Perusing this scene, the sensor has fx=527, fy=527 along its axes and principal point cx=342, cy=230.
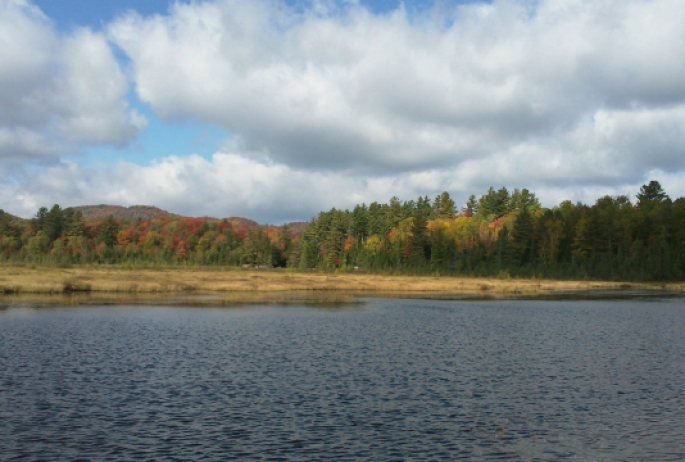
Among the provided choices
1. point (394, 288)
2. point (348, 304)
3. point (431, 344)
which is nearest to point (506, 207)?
point (394, 288)

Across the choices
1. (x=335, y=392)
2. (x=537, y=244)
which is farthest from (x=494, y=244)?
(x=335, y=392)

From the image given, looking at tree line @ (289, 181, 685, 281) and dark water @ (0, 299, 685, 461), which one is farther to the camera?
tree line @ (289, 181, 685, 281)

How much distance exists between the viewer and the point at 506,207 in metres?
192

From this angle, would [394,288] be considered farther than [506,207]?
No

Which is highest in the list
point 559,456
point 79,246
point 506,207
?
point 506,207

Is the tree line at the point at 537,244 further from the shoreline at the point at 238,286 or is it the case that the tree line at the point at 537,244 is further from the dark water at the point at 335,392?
the dark water at the point at 335,392

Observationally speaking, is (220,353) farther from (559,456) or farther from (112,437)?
(559,456)

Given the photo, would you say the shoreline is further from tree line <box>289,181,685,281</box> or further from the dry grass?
tree line <box>289,181,685,281</box>

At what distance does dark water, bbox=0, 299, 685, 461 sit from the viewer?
17047 millimetres

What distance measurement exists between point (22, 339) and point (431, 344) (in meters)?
27.4

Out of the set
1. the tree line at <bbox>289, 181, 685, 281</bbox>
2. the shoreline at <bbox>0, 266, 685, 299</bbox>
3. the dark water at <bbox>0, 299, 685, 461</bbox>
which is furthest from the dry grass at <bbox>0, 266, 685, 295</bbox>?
the dark water at <bbox>0, 299, 685, 461</bbox>

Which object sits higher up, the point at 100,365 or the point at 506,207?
the point at 506,207

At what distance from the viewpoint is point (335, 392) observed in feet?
77.3

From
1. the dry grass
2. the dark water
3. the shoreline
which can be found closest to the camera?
the dark water
